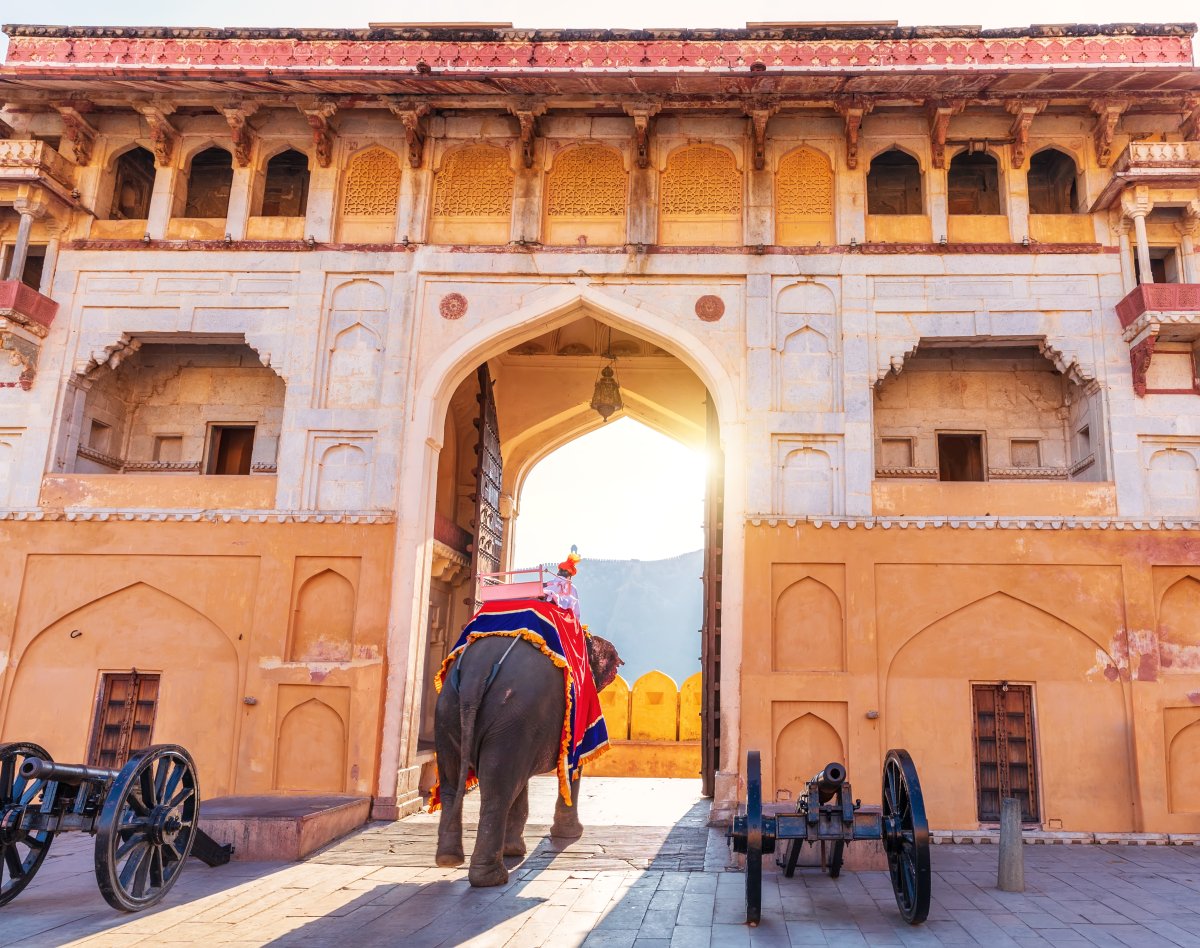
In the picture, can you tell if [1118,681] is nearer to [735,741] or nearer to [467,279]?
[735,741]

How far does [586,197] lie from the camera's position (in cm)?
1065

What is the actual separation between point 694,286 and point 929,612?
4.15 metres

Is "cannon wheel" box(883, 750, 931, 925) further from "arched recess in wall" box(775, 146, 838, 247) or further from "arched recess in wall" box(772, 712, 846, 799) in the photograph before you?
"arched recess in wall" box(775, 146, 838, 247)

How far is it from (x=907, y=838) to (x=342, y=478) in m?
6.59

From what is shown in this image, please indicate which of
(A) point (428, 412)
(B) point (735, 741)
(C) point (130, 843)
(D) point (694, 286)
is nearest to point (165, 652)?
(A) point (428, 412)

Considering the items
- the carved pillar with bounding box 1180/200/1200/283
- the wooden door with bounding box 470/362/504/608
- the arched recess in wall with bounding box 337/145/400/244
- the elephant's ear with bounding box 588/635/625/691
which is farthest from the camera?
the wooden door with bounding box 470/362/504/608

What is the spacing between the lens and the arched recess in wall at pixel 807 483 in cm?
954

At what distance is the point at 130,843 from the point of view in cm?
546

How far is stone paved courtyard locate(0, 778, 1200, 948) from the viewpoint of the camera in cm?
515

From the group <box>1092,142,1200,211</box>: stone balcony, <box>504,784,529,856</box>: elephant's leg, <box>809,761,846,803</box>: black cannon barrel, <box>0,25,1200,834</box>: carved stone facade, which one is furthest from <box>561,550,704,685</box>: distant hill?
<box>809,761,846,803</box>: black cannon barrel

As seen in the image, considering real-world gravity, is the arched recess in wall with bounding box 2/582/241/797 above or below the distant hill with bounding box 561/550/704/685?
below

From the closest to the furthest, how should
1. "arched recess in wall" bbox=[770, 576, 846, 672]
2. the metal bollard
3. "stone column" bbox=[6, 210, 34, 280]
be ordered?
Answer: the metal bollard
"arched recess in wall" bbox=[770, 576, 846, 672]
"stone column" bbox=[6, 210, 34, 280]

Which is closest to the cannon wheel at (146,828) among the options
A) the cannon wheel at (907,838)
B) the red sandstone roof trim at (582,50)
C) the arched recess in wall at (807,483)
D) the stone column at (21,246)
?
the cannon wheel at (907,838)

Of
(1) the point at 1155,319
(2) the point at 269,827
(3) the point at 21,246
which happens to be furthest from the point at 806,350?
(3) the point at 21,246
